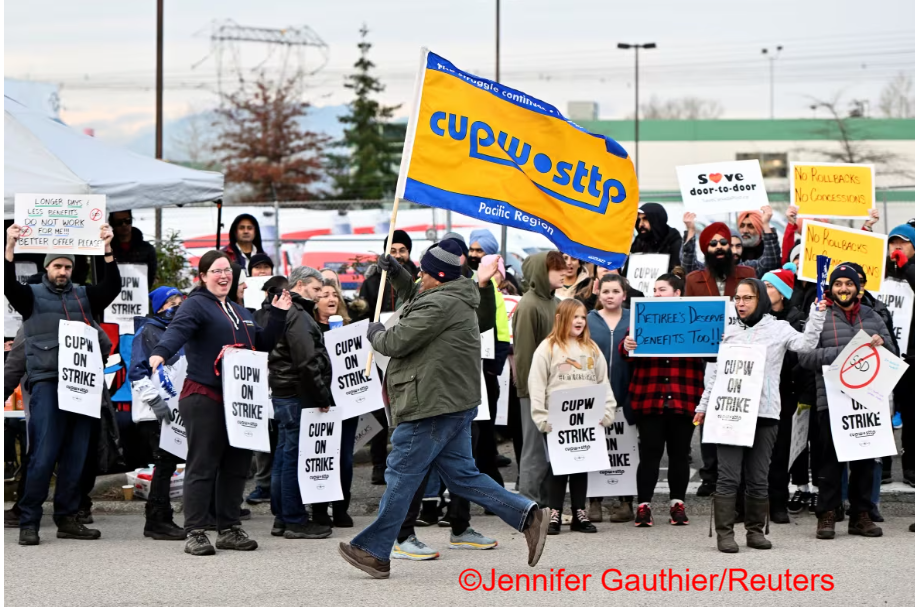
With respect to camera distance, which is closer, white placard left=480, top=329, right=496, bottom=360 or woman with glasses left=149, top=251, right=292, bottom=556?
woman with glasses left=149, top=251, right=292, bottom=556

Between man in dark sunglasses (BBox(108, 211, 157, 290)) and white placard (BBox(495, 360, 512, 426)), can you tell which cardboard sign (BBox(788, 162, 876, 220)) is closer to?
white placard (BBox(495, 360, 512, 426))

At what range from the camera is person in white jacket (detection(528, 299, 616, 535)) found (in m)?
9.27

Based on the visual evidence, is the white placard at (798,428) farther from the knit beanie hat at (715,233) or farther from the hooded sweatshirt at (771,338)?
the knit beanie hat at (715,233)

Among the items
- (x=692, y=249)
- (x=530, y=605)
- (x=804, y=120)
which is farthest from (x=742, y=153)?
(x=530, y=605)

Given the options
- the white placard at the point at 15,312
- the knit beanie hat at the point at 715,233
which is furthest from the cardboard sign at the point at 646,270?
the white placard at the point at 15,312

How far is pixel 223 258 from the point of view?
28.7ft

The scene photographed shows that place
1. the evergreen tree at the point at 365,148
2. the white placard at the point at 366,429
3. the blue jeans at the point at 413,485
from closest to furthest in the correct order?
the blue jeans at the point at 413,485 → the white placard at the point at 366,429 → the evergreen tree at the point at 365,148

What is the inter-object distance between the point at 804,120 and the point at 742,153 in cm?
375

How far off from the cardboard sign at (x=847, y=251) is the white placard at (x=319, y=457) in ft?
12.6

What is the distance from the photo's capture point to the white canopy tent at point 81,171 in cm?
1105

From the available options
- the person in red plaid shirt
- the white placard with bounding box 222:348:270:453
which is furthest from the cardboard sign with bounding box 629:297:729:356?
the white placard with bounding box 222:348:270:453

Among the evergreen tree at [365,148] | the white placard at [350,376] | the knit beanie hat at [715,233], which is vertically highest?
the evergreen tree at [365,148]

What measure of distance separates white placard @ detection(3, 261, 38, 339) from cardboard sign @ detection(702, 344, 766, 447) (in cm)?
595

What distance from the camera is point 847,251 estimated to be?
9797 mm
